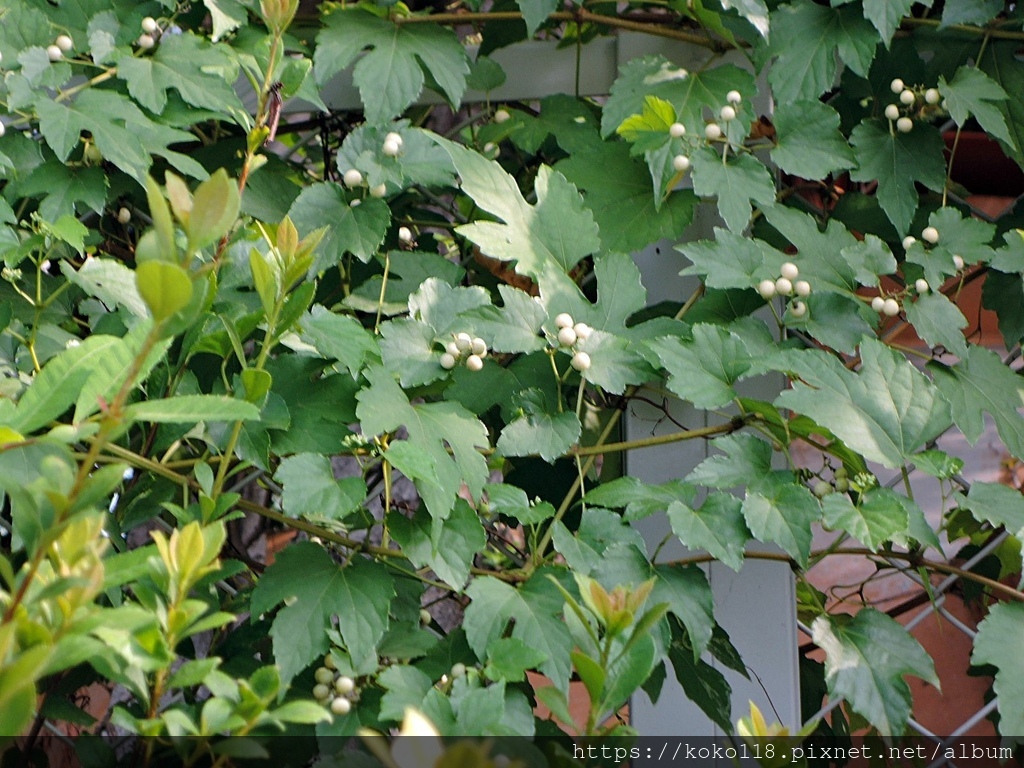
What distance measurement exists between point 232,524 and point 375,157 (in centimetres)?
67

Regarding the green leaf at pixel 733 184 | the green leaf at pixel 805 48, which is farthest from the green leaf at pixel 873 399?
the green leaf at pixel 805 48

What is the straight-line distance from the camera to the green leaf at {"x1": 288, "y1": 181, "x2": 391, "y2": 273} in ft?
3.71

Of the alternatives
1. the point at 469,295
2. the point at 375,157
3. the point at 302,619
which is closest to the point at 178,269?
the point at 302,619

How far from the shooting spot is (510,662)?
2.68 feet

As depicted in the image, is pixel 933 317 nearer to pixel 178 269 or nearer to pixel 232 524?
pixel 178 269

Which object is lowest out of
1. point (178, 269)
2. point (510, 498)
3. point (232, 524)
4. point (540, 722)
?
point (232, 524)

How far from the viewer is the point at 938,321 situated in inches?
44.4

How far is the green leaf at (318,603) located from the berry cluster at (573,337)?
28 centimetres

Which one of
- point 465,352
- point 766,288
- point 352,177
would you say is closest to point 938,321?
point 766,288

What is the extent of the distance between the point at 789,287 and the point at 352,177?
507 mm

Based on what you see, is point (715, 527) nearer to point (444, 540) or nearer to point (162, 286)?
point (444, 540)

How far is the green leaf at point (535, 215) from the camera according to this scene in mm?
1077

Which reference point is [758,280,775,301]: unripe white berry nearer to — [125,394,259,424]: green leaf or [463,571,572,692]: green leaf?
[463,571,572,692]: green leaf

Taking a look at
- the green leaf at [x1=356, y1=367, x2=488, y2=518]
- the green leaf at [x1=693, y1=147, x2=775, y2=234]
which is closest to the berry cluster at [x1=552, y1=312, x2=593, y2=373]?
the green leaf at [x1=356, y1=367, x2=488, y2=518]
